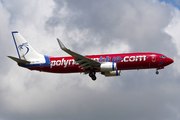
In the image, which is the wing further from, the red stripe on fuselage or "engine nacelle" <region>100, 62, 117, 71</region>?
the red stripe on fuselage

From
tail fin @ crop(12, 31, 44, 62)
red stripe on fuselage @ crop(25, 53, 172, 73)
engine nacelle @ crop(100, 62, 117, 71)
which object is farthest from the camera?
tail fin @ crop(12, 31, 44, 62)

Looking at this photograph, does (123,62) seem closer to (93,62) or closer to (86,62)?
(93,62)

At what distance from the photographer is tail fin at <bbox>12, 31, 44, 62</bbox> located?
211 feet

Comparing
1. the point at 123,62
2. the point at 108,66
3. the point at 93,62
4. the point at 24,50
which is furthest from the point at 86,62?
the point at 24,50

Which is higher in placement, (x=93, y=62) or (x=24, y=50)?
(x=24, y=50)

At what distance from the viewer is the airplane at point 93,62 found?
194 feet

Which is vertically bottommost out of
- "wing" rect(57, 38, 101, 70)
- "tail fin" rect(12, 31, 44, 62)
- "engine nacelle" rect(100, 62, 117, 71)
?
"engine nacelle" rect(100, 62, 117, 71)

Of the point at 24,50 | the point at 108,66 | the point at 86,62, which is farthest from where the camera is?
the point at 24,50

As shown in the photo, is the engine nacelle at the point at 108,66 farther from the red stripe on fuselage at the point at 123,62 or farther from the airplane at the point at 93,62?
the red stripe on fuselage at the point at 123,62

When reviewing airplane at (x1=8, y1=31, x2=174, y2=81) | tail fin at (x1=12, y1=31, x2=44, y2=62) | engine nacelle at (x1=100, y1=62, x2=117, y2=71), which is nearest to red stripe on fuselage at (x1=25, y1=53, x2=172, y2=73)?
airplane at (x1=8, y1=31, x2=174, y2=81)

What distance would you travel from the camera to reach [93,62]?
2320 inches

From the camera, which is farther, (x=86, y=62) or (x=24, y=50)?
(x=24, y=50)

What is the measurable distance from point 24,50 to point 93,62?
581 inches

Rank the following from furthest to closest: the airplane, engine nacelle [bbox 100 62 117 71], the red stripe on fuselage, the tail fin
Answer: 1. the tail fin
2. the red stripe on fuselage
3. the airplane
4. engine nacelle [bbox 100 62 117 71]
